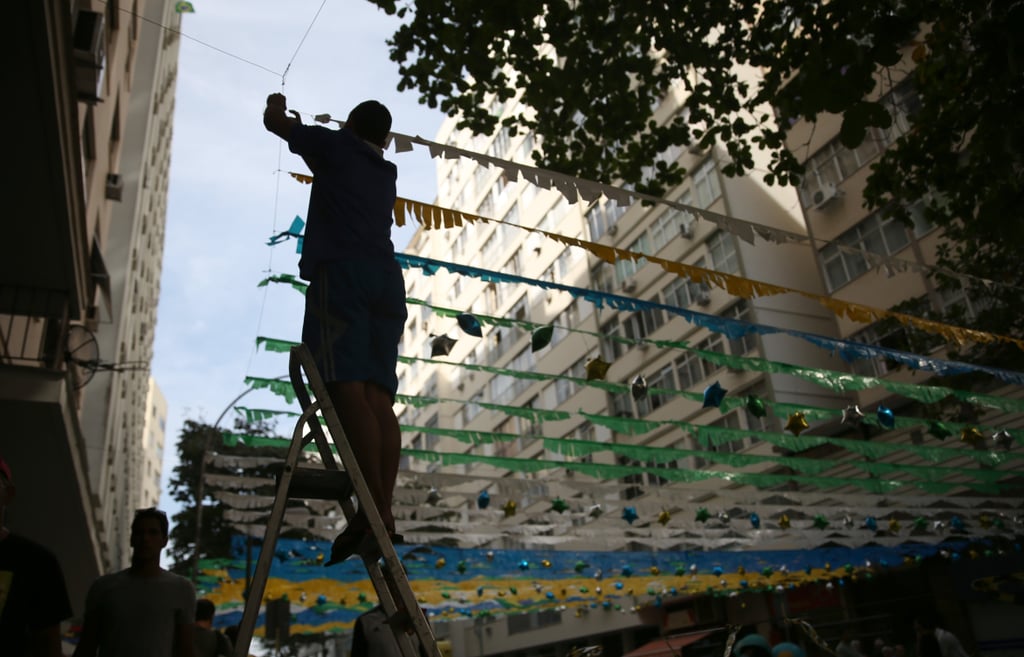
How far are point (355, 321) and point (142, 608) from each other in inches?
64.5

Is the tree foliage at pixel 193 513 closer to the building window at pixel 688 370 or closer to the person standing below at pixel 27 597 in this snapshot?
the building window at pixel 688 370

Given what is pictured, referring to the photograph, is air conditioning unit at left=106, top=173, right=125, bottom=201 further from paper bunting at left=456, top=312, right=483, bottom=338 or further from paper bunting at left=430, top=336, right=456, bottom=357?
paper bunting at left=456, top=312, right=483, bottom=338

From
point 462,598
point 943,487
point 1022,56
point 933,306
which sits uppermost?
point 933,306

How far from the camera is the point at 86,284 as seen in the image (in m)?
8.48

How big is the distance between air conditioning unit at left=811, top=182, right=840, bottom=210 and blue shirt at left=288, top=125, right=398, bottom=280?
63.9 feet

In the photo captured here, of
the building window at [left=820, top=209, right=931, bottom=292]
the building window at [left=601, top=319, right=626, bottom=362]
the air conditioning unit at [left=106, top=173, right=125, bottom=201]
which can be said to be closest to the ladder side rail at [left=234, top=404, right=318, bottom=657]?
the air conditioning unit at [left=106, top=173, right=125, bottom=201]

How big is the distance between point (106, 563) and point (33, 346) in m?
7.93

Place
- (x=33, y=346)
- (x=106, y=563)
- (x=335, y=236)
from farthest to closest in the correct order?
(x=106, y=563), (x=33, y=346), (x=335, y=236)

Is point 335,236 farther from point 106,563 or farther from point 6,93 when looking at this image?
point 106,563

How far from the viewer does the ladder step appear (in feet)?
7.96

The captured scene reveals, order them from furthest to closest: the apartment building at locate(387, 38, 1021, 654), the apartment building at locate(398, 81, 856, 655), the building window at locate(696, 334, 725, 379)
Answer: the building window at locate(696, 334, 725, 379), the apartment building at locate(398, 81, 856, 655), the apartment building at locate(387, 38, 1021, 654)

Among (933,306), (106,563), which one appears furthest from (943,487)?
(106,563)

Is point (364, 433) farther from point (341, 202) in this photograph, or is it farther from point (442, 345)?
point (442, 345)

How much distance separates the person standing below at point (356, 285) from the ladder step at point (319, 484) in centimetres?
7
